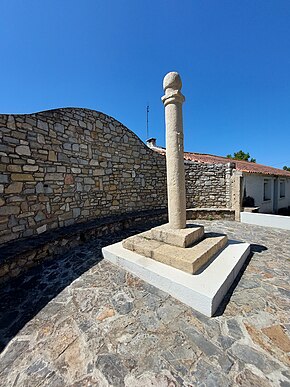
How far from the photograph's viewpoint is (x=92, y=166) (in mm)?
5598

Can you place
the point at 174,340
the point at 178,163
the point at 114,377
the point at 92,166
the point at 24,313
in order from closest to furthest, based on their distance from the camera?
the point at 114,377
the point at 174,340
the point at 24,313
the point at 178,163
the point at 92,166

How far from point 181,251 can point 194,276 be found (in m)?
0.51

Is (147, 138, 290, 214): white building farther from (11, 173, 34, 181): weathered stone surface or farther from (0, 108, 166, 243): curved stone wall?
(11, 173, 34, 181): weathered stone surface

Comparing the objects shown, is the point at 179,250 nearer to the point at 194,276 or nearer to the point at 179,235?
the point at 179,235

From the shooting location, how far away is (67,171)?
16.1ft

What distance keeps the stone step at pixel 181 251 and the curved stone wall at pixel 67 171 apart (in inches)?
89.9

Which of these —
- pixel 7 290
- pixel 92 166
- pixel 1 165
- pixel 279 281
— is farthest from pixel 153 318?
pixel 92 166

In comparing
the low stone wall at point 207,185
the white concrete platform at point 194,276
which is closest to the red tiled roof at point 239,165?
the low stone wall at point 207,185

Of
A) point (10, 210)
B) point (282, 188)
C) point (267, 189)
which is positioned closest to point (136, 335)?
point (10, 210)

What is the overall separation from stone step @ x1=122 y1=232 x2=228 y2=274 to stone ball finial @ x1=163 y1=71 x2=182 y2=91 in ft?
10.3

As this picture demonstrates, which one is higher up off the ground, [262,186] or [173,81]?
[173,81]

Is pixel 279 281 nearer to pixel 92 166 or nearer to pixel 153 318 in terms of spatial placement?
pixel 153 318

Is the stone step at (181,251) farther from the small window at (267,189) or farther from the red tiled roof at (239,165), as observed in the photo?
the small window at (267,189)

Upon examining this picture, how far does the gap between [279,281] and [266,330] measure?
1.22 meters
